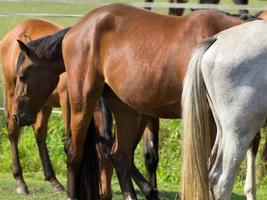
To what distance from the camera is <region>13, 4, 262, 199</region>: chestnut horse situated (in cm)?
720

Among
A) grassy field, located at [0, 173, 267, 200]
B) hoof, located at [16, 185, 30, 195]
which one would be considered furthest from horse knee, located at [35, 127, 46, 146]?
hoof, located at [16, 185, 30, 195]

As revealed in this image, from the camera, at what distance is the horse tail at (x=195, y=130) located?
635 centimetres

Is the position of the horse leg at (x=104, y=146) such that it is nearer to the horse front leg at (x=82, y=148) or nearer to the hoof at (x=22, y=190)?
the horse front leg at (x=82, y=148)

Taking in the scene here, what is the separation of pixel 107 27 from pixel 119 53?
0.32m

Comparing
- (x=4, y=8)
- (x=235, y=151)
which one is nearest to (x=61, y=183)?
(x=235, y=151)

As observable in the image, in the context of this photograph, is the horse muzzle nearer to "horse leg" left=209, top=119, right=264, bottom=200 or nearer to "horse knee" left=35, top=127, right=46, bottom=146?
"horse knee" left=35, top=127, right=46, bottom=146

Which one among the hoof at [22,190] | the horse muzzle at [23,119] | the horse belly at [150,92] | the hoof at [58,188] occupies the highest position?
the horse belly at [150,92]

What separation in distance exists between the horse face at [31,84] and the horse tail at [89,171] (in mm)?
630

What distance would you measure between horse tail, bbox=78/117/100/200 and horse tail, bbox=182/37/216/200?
1.95m

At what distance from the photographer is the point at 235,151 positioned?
6.16 m

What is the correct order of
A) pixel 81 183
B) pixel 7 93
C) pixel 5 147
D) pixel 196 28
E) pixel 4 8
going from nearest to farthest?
1. pixel 196 28
2. pixel 81 183
3. pixel 7 93
4. pixel 5 147
5. pixel 4 8

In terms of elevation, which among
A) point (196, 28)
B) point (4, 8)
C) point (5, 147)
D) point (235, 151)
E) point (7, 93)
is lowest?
point (4, 8)

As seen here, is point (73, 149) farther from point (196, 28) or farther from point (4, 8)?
point (4, 8)

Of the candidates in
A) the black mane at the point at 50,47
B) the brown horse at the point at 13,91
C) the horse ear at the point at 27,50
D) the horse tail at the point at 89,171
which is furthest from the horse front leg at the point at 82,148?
the brown horse at the point at 13,91
